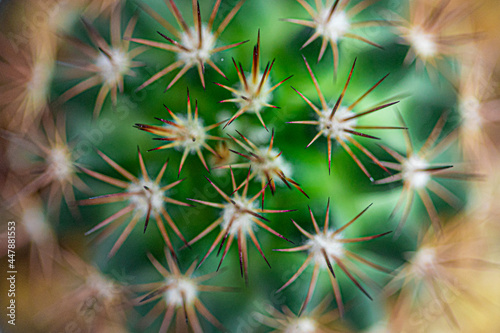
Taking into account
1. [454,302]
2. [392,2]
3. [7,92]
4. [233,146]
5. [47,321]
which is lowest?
[454,302]

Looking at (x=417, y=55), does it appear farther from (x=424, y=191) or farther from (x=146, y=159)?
(x=146, y=159)

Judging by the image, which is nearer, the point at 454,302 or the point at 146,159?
the point at 146,159

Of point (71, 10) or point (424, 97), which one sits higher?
point (71, 10)

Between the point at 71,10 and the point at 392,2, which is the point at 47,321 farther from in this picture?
the point at 392,2

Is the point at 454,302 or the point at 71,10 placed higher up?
the point at 71,10

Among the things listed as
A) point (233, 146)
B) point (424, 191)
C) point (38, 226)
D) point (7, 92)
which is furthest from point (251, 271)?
point (7, 92)

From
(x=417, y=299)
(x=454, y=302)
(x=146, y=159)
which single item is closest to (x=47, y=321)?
(x=146, y=159)

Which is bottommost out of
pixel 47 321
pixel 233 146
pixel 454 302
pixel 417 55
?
pixel 454 302

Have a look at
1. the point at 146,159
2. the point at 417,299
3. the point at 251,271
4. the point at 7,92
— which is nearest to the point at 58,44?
the point at 7,92

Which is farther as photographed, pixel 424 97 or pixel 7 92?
pixel 7 92
